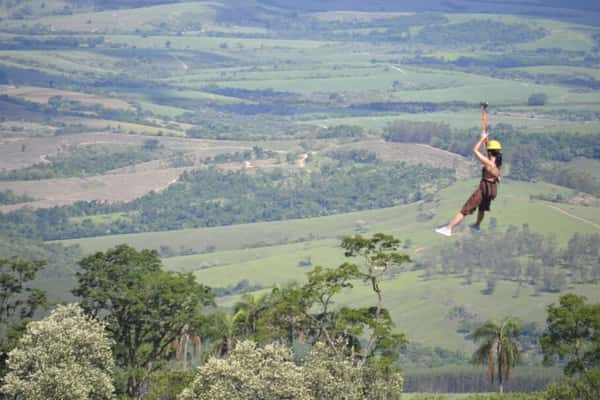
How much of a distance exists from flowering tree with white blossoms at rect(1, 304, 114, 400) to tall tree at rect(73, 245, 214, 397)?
920 centimetres

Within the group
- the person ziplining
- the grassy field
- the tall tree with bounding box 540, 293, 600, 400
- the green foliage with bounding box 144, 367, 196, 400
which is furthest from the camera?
the grassy field

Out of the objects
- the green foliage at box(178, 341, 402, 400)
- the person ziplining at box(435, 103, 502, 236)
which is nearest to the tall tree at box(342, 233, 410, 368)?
the green foliage at box(178, 341, 402, 400)

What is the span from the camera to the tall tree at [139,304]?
2741 inches

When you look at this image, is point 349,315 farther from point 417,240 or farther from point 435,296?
point 417,240

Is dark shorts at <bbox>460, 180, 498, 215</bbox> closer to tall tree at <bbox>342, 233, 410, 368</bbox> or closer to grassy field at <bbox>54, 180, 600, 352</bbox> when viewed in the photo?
tall tree at <bbox>342, 233, 410, 368</bbox>

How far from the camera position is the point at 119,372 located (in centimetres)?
6794

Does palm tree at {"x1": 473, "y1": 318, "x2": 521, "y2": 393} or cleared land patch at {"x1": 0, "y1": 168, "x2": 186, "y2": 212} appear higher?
palm tree at {"x1": 473, "y1": 318, "x2": 521, "y2": 393}

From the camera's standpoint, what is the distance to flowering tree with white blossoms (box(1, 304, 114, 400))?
187 feet

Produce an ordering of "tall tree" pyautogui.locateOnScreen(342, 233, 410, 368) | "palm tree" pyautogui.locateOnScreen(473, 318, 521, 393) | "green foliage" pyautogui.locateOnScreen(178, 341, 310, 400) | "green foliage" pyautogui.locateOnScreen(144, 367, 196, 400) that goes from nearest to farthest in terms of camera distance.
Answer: "green foliage" pyautogui.locateOnScreen(178, 341, 310, 400)
"green foliage" pyautogui.locateOnScreen(144, 367, 196, 400)
"tall tree" pyautogui.locateOnScreen(342, 233, 410, 368)
"palm tree" pyautogui.locateOnScreen(473, 318, 521, 393)

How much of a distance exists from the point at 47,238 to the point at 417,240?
43.8 meters

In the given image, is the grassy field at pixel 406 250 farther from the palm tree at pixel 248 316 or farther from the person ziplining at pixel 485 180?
the person ziplining at pixel 485 180

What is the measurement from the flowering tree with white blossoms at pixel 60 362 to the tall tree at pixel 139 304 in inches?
362

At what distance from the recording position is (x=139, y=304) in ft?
226

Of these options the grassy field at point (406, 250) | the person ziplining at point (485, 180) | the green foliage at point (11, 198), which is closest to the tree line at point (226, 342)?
the person ziplining at point (485, 180)
